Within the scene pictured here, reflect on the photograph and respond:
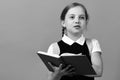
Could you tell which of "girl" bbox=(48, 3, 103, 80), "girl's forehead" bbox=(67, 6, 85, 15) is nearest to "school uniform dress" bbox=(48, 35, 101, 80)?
"girl" bbox=(48, 3, 103, 80)

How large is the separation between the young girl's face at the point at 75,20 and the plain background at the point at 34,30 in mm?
404

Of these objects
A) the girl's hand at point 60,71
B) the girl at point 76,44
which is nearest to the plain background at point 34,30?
the girl at point 76,44

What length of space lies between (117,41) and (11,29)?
34.4 inches

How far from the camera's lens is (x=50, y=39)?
2.14m

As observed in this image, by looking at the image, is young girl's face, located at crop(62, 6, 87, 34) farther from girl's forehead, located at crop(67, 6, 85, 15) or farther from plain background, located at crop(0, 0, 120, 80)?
plain background, located at crop(0, 0, 120, 80)

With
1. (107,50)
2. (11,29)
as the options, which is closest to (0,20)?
(11,29)

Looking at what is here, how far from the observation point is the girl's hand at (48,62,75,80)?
5.06ft

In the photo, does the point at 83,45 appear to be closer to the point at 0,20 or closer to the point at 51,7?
the point at 51,7

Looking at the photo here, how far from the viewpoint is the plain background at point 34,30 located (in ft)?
6.82

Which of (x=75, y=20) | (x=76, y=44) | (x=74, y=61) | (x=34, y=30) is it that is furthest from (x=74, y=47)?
(x=34, y=30)

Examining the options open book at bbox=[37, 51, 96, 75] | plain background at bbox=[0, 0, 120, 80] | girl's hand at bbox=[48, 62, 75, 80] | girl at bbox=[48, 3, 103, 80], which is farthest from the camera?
plain background at bbox=[0, 0, 120, 80]

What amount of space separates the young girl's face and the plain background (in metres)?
0.40

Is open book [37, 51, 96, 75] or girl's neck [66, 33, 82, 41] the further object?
girl's neck [66, 33, 82, 41]

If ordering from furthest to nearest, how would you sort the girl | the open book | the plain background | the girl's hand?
1. the plain background
2. the girl
3. the girl's hand
4. the open book
